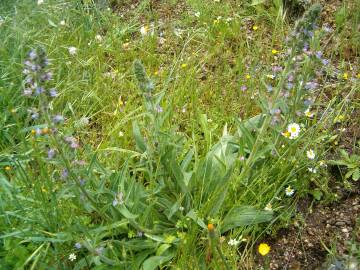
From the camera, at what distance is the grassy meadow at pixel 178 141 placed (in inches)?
86.4

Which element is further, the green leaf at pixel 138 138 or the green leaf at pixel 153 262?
the green leaf at pixel 138 138

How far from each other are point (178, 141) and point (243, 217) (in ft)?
1.87

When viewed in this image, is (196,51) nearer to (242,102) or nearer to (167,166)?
(242,102)

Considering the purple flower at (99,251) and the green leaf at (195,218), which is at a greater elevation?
the purple flower at (99,251)

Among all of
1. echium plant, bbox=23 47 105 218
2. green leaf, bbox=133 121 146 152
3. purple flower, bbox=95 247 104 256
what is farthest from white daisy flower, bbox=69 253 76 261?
green leaf, bbox=133 121 146 152

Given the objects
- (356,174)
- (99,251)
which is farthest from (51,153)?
(356,174)

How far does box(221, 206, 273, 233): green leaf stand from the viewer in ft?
7.89

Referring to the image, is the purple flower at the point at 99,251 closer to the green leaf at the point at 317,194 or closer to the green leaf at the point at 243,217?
the green leaf at the point at 243,217

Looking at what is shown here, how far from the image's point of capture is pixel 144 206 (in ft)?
7.89

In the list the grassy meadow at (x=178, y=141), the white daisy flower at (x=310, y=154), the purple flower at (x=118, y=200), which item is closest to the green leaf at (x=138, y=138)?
the grassy meadow at (x=178, y=141)

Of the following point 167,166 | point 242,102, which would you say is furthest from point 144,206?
point 242,102

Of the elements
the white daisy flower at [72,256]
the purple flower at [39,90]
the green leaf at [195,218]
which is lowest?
the white daisy flower at [72,256]

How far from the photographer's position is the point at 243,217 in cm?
243

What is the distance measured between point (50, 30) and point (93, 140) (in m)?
1.52
